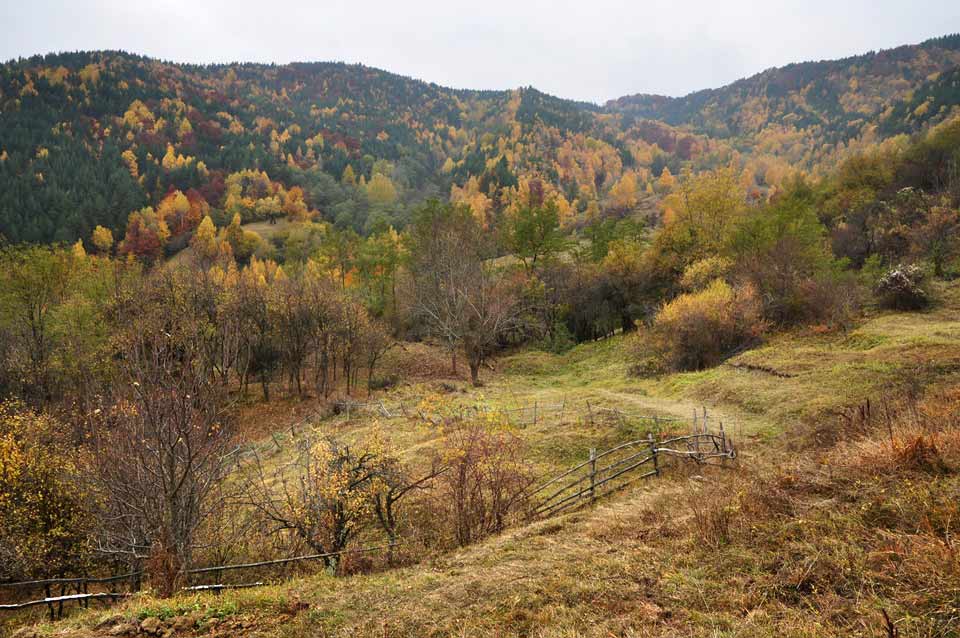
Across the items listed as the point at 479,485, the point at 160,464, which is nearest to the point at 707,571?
the point at 479,485

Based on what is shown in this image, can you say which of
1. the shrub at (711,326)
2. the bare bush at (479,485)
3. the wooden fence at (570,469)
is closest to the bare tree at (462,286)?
the wooden fence at (570,469)

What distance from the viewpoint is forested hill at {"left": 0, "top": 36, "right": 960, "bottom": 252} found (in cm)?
10400

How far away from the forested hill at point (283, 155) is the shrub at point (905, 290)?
74465 millimetres

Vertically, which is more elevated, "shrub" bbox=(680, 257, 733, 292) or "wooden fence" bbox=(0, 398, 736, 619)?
"shrub" bbox=(680, 257, 733, 292)

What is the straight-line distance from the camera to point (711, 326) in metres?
28.6

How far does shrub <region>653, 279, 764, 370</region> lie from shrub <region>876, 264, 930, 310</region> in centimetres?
715

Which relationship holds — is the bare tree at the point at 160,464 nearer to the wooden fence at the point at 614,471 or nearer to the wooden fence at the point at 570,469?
the wooden fence at the point at 570,469

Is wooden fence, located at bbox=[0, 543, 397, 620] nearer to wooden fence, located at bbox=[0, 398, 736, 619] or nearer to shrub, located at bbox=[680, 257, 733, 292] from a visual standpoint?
wooden fence, located at bbox=[0, 398, 736, 619]

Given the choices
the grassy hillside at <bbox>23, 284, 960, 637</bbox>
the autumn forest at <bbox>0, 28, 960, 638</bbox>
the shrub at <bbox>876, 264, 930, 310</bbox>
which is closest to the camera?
the grassy hillside at <bbox>23, 284, 960, 637</bbox>

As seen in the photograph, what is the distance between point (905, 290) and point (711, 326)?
10.9 metres

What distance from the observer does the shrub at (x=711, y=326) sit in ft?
93.0

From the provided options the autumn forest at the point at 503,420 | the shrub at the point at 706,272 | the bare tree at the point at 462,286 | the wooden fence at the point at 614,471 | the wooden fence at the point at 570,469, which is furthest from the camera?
the shrub at the point at 706,272

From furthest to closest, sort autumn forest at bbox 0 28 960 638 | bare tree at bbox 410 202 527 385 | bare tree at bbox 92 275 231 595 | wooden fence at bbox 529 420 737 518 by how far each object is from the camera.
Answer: bare tree at bbox 410 202 527 385 → wooden fence at bbox 529 420 737 518 → bare tree at bbox 92 275 231 595 → autumn forest at bbox 0 28 960 638

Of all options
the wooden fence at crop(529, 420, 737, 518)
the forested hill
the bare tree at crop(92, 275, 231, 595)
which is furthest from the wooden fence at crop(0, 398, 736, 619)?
the forested hill
